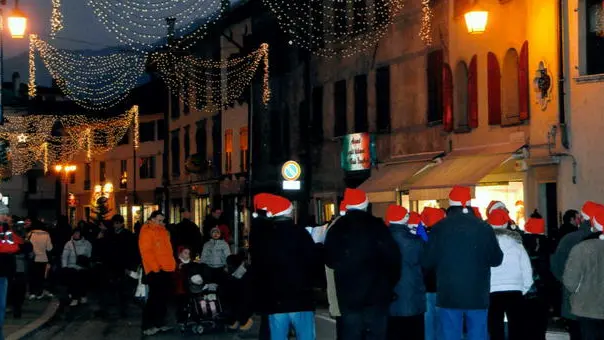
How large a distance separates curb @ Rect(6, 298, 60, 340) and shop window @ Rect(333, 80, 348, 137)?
1458cm

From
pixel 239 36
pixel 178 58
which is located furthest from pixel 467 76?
pixel 178 58

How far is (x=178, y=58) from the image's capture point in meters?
56.8

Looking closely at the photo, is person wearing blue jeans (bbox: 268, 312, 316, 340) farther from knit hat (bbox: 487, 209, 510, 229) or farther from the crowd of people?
knit hat (bbox: 487, 209, 510, 229)

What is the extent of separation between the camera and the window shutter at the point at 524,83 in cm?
2745

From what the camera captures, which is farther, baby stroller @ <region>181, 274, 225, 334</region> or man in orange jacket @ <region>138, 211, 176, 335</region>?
baby stroller @ <region>181, 274, 225, 334</region>

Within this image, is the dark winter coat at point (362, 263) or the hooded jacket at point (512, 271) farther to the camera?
the hooded jacket at point (512, 271)

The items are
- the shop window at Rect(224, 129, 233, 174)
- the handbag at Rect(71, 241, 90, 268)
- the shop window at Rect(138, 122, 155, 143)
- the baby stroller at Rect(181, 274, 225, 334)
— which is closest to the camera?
the baby stroller at Rect(181, 274, 225, 334)

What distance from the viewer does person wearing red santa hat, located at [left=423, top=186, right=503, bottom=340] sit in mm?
12125

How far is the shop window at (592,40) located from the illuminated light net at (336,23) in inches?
382

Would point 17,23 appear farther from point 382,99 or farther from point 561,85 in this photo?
point 382,99

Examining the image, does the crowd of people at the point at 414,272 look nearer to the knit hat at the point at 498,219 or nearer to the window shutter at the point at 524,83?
the knit hat at the point at 498,219

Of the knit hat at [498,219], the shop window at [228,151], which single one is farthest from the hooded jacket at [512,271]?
the shop window at [228,151]

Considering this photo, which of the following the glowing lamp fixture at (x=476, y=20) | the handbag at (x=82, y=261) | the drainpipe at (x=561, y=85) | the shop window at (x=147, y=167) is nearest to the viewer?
the glowing lamp fixture at (x=476, y=20)

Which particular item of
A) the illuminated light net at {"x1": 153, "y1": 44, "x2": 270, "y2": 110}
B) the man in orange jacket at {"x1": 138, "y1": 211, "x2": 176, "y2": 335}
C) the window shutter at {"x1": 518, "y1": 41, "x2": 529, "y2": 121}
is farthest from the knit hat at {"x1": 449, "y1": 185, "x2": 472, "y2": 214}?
the illuminated light net at {"x1": 153, "y1": 44, "x2": 270, "y2": 110}
